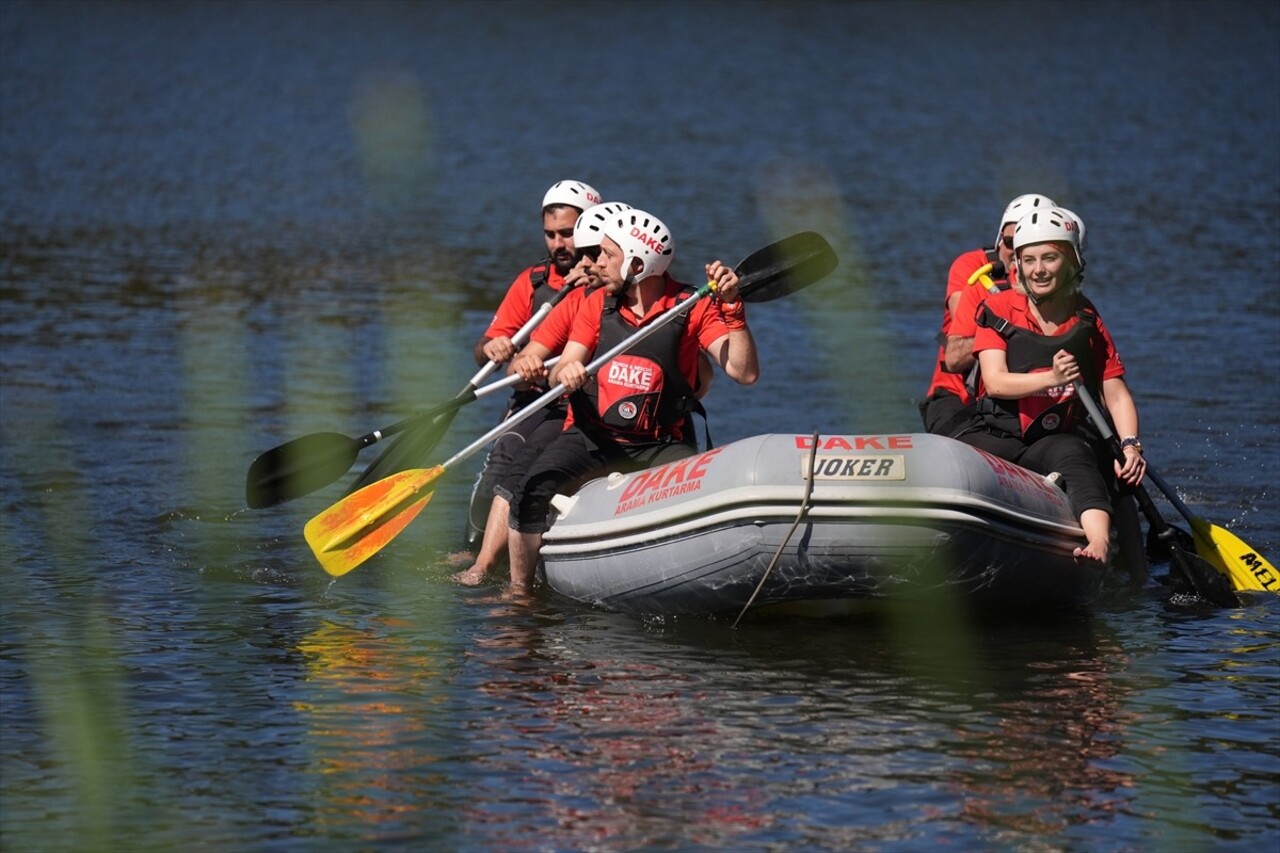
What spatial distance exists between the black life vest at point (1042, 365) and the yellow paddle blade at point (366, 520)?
8.81ft

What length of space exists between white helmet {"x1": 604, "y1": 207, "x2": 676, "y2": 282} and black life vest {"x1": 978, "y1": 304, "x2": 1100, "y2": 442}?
142 cm

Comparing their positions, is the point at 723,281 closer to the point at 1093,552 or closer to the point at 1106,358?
the point at 1106,358

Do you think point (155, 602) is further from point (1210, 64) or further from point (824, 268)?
point (1210, 64)

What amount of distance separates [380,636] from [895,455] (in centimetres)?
235

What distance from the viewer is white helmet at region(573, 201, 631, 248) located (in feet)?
31.9

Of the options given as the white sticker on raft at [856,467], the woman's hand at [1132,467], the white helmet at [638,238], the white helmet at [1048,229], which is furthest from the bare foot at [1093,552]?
the white helmet at [638,238]

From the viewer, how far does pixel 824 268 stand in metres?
10.1

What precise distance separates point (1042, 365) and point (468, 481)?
15.2 feet

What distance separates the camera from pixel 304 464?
10.9m

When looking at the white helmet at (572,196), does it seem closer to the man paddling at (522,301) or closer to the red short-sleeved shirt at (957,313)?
the man paddling at (522,301)

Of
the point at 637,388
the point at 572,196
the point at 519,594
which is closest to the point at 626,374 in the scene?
the point at 637,388

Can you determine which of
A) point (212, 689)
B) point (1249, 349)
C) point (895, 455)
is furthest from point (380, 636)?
point (1249, 349)

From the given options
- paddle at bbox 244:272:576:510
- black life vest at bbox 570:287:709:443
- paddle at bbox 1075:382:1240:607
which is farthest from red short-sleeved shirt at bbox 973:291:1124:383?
paddle at bbox 244:272:576:510

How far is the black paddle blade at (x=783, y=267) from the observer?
387 inches
